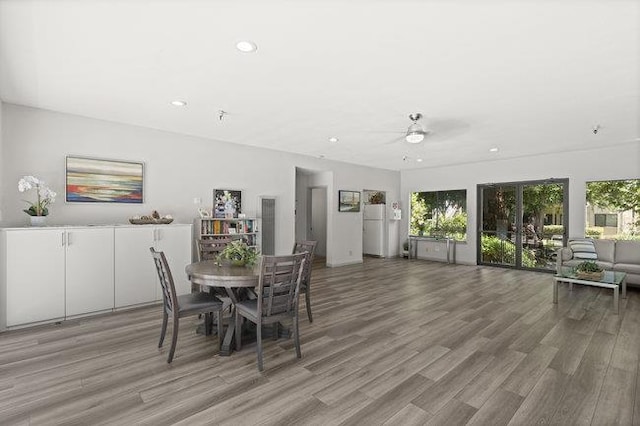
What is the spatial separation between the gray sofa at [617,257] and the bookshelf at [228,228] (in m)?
5.83

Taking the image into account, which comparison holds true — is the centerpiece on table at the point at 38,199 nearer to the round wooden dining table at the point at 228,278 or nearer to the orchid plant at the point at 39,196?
the orchid plant at the point at 39,196

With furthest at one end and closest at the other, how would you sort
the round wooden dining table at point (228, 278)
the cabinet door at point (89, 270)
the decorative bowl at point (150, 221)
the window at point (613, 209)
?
the window at point (613, 209), the decorative bowl at point (150, 221), the cabinet door at point (89, 270), the round wooden dining table at point (228, 278)

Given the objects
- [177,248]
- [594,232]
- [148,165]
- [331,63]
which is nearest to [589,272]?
[594,232]

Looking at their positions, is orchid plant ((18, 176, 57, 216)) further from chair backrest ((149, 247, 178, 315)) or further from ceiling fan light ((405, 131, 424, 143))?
ceiling fan light ((405, 131, 424, 143))

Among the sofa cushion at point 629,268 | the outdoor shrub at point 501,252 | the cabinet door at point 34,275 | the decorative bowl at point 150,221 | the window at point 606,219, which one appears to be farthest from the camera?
the outdoor shrub at point 501,252

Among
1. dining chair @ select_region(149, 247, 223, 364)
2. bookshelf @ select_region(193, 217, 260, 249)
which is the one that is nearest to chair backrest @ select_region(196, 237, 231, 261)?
bookshelf @ select_region(193, 217, 260, 249)

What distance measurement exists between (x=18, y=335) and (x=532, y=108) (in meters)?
6.73

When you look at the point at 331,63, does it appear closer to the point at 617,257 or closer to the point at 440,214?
the point at 617,257

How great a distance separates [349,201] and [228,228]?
367 cm

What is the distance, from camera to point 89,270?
3941 millimetres

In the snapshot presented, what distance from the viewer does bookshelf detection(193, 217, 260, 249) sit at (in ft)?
17.6

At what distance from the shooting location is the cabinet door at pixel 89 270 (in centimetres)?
382

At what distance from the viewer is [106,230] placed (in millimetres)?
4078

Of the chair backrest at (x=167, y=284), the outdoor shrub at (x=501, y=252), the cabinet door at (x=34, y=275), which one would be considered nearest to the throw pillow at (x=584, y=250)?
the outdoor shrub at (x=501, y=252)
